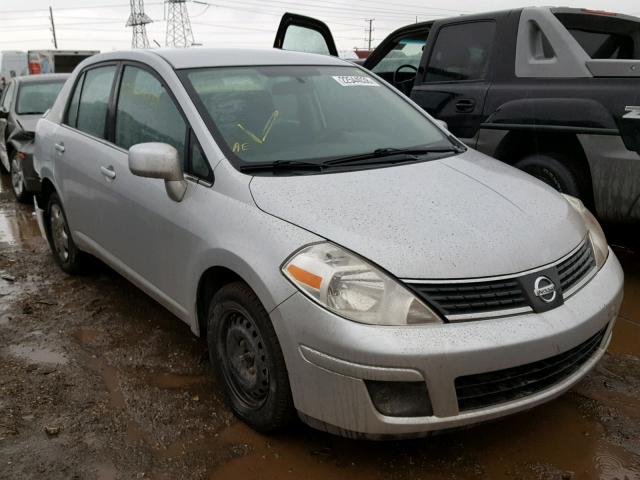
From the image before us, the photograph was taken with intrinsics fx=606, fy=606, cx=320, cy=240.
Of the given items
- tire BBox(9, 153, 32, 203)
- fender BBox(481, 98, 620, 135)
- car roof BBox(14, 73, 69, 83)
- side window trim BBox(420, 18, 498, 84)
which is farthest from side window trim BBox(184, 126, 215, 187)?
car roof BBox(14, 73, 69, 83)

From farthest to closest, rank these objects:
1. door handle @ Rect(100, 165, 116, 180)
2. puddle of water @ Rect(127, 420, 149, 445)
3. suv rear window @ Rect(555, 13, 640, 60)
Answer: suv rear window @ Rect(555, 13, 640, 60) → door handle @ Rect(100, 165, 116, 180) → puddle of water @ Rect(127, 420, 149, 445)

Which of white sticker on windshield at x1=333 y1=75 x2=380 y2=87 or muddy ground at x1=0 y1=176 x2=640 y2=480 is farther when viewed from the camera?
white sticker on windshield at x1=333 y1=75 x2=380 y2=87

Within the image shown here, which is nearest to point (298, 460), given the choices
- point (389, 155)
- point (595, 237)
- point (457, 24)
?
point (389, 155)

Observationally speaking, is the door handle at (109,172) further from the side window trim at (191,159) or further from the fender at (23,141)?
the fender at (23,141)

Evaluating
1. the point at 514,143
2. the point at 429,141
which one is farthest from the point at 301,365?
→ the point at 514,143

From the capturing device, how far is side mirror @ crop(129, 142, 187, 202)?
109 inches

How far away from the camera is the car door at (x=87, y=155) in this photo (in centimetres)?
373

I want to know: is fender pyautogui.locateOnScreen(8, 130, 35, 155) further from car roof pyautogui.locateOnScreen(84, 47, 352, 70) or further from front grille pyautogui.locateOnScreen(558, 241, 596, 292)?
front grille pyautogui.locateOnScreen(558, 241, 596, 292)

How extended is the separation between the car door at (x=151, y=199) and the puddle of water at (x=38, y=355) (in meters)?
0.60

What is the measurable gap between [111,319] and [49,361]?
0.59m

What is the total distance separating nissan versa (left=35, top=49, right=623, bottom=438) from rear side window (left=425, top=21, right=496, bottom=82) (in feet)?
5.46

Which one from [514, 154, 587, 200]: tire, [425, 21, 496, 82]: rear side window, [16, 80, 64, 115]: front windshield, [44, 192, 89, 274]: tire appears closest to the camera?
[514, 154, 587, 200]: tire

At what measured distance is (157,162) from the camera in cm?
276

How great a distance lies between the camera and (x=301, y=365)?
7.31ft
